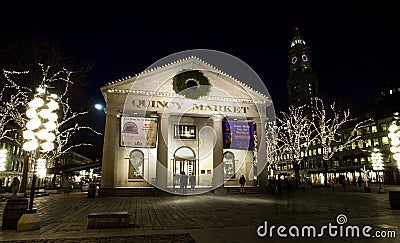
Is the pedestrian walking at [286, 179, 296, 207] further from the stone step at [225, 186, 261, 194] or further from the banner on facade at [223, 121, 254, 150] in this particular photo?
the banner on facade at [223, 121, 254, 150]

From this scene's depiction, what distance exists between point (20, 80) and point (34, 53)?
2365mm

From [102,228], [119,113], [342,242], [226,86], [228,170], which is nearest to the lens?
[342,242]

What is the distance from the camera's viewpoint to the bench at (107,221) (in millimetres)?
8016

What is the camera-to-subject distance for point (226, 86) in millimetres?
26578

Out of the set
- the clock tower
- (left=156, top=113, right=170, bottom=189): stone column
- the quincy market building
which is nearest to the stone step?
the quincy market building

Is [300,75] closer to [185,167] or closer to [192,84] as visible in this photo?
[192,84]

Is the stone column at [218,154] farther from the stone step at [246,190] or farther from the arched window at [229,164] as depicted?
the arched window at [229,164]

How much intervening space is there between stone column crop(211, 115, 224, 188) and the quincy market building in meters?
0.09

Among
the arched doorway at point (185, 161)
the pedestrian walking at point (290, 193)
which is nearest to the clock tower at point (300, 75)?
the pedestrian walking at point (290, 193)

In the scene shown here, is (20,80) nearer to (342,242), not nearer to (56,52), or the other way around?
(56,52)

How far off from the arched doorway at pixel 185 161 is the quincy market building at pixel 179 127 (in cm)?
10

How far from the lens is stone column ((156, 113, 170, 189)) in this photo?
74.8 feet

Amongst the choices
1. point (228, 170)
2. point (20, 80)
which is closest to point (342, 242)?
point (20, 80)

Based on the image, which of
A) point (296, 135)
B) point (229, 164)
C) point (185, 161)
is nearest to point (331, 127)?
point (296, 135)
